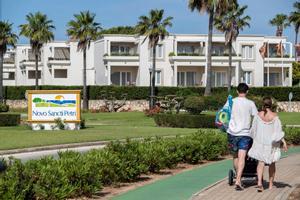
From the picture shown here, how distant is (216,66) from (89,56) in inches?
743

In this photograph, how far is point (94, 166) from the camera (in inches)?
426

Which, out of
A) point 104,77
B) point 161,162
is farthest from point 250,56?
point 161,162

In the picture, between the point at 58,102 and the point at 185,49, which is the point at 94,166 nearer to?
the point at 58,102

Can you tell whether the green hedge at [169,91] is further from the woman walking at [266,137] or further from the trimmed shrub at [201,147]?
the woman walking at [266,137]

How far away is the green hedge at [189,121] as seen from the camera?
3478 centimetres

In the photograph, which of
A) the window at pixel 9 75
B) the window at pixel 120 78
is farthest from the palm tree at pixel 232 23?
the window at pixel 9 75

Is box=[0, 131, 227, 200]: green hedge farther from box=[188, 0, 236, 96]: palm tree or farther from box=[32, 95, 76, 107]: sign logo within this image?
box=[188, 0, 236, 96]: palm tree

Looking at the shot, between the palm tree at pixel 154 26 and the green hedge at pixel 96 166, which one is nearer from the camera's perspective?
the green hedge at pixel 96 166

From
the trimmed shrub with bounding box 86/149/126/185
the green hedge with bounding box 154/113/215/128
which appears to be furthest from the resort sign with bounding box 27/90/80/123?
the trimmed shrub with bounding box 86/149/126/185

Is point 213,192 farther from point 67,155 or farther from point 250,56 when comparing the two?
point 250,56

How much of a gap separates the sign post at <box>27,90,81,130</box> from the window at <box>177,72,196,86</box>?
142 ft

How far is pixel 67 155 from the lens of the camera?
11.4 m

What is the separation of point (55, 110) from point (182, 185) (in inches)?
876

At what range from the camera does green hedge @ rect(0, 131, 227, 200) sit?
9102 mm
